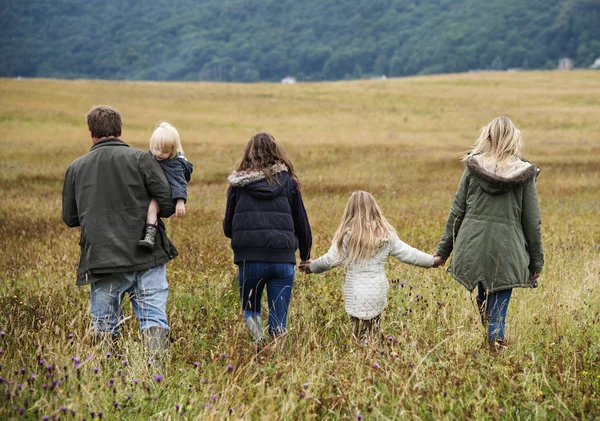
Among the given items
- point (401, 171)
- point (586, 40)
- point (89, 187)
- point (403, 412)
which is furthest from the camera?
point (586, 40)

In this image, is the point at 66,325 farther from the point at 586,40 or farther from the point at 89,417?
the point at 586,40

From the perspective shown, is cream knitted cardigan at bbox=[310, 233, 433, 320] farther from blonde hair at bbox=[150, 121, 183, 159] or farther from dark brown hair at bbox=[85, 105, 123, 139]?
dark brown hair at bbox=[85, 105, 123, 139]

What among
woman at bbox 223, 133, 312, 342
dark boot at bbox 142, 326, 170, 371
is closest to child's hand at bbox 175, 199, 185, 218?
woman at bbox 223, 133, 312, 342

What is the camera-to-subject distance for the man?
461 centimetres

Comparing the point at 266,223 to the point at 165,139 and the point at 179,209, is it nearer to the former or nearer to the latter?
the point at 179,209

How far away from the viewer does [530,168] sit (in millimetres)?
4836

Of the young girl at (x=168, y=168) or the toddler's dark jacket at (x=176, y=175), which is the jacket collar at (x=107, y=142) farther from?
the toddler's dark jacket at (x=176, y=175)

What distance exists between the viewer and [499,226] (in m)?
4.88

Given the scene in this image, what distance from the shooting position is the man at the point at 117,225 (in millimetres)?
4605

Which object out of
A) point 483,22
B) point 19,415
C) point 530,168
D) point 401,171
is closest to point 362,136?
point 401,171

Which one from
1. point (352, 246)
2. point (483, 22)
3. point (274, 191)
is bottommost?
point (352, 246)

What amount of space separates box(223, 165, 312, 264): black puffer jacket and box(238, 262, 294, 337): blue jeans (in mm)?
61

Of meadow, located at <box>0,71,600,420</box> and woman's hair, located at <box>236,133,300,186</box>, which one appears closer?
meadow, located at <box>0,71,600,420</box>

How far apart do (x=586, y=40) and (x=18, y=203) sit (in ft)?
568
